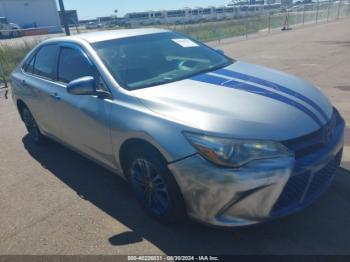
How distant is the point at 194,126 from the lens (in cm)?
262

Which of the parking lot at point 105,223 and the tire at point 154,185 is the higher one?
the tire at point 154,185

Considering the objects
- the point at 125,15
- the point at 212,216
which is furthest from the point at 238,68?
the point at 125,15

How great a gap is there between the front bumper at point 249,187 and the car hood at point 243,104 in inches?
9.1

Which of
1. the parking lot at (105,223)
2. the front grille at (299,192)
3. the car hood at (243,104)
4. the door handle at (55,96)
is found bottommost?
the parking lot at (105,223)

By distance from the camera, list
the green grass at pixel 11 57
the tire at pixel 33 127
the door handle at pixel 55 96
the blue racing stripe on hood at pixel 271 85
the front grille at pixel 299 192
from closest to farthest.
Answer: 1. the front grille at pixel 299 192
2. the blue racing stripe on hood at pixel 271 85
3. the door handle at pixel 55 96
4. the tire at pixel 33 127
5. the green grass at pixel 11 57

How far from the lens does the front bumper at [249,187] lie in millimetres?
2463

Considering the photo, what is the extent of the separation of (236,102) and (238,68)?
1120mm

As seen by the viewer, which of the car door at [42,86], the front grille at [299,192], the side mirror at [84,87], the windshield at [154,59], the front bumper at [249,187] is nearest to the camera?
the front bumper at [249,187]

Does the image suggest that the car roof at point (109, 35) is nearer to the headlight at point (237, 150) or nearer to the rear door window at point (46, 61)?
the rear door window at point (46, 61)

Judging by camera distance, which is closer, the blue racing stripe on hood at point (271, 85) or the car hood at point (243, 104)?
the car hood at point (243, 104)

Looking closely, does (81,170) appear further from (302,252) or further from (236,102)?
(302,252)

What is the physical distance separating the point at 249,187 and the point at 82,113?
1991 millimetres

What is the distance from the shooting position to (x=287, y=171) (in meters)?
2.47

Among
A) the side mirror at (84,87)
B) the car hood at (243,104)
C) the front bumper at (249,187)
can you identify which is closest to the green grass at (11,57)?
the side mirror at (84,87)
